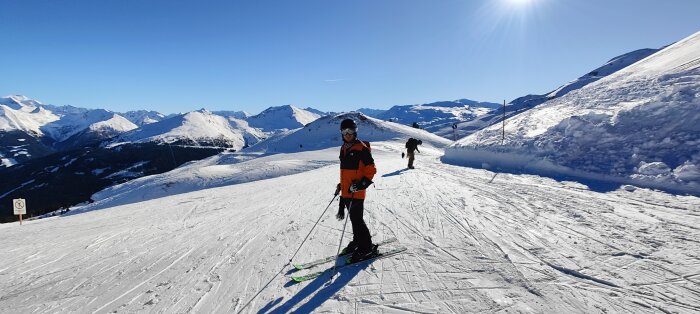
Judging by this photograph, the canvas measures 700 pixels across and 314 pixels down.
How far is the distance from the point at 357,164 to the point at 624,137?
14625 millimetres

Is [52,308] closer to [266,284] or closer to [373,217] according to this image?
[266,284]

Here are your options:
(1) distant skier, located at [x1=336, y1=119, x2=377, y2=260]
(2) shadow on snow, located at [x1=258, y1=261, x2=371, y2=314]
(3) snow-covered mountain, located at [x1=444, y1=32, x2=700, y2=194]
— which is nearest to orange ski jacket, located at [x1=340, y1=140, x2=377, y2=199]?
(1) distant skier, located at [x1=336, y1=119, x2=377, y2=260]

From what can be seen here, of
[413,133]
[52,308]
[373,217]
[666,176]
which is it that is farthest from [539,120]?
[413,133]

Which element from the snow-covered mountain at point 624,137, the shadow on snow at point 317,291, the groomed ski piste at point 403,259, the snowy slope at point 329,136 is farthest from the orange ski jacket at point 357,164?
the snowy slope at point 329,136

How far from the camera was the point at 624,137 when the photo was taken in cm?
1494

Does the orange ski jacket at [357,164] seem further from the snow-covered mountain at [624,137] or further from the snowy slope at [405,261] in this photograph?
the snow-covered mountain at [624,137]

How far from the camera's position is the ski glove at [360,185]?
553cm

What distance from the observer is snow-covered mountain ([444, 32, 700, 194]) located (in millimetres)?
11836

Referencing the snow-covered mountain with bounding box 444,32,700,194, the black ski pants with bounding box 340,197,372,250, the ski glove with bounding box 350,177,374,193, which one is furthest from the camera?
the snow-covered mountain with bounding box 444,32,700,194

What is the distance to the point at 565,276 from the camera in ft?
16.1

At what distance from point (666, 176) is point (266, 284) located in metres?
12.3

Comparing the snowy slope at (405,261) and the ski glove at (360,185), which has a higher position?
the ski glove at (360,185)

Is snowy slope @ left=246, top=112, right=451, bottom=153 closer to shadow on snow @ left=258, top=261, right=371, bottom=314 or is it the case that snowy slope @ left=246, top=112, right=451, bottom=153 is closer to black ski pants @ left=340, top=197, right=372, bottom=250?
black ski pants @ left=340, top=197, right=372, bottom=250

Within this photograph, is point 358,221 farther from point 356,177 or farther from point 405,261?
point 405,261
